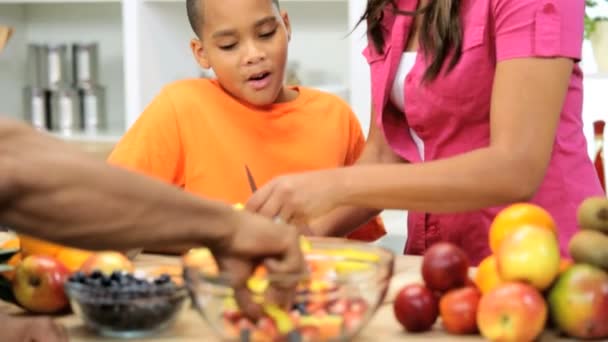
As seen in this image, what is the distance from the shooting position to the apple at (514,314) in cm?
113

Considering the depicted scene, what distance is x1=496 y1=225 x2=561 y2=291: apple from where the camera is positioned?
1.16 metres

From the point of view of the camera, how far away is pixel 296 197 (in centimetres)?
141

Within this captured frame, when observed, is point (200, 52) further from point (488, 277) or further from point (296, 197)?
point (488, 277)

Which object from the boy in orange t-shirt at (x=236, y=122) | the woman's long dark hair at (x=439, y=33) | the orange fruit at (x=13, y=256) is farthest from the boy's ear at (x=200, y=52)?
the orange fruit at (x=13, y=256)

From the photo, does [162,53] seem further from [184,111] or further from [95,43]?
[184,111]

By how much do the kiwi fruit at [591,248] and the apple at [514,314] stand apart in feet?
0.29

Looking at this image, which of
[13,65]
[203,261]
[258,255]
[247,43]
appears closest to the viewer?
[258,255]

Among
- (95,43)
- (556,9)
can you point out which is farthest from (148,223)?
(95,43)

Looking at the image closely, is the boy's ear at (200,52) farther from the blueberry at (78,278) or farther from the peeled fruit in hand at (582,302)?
the peeled fruit in hand at (582,302)

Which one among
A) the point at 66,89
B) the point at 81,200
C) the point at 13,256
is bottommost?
the point at 66,89

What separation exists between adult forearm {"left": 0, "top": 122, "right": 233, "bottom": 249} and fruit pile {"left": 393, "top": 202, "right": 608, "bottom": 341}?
36cm

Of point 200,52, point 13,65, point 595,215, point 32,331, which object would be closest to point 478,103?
point 595,215

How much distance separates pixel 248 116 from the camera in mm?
2059

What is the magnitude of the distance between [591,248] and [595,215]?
0.06 meters
